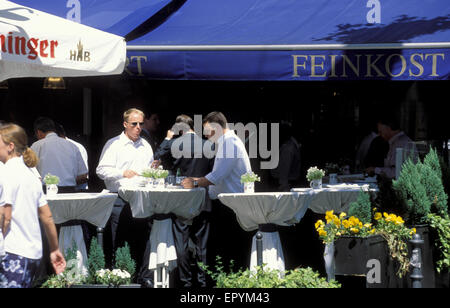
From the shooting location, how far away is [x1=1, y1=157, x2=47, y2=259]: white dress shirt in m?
5.44

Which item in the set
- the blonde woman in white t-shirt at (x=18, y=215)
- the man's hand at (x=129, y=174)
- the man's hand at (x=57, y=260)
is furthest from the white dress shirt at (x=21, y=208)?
the man's hand at (x=129, y=174)

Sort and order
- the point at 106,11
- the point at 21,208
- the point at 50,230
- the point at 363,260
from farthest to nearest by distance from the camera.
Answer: the point at 106,11
the point at 363,260
the point at 50,230
the point at 21,208

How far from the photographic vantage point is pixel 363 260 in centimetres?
626

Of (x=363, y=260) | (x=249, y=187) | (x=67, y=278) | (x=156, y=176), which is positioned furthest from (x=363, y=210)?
(x=67, y=278)

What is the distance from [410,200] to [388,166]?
2795 mm

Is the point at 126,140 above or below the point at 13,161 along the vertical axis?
above

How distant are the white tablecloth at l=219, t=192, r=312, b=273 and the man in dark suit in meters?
0.65

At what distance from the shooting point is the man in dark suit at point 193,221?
27.2 feet

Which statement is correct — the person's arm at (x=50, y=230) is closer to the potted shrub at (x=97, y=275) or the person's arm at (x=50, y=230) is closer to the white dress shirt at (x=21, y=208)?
the white dress shirt at (x=21, y=208)

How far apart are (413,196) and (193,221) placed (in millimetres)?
2599

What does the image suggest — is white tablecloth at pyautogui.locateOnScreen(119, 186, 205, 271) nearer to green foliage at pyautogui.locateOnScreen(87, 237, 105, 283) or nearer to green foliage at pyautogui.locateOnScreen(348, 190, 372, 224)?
green foliage at pyautogui.locateOnScreen(87, 237, 105, 283)

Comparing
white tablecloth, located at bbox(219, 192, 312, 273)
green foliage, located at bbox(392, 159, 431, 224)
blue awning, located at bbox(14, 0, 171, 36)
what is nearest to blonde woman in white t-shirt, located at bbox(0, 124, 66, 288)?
white tablecloth, located at bbox(219, 192, 312, 273)

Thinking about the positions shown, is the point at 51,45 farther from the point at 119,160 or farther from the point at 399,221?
the point at 399,221
